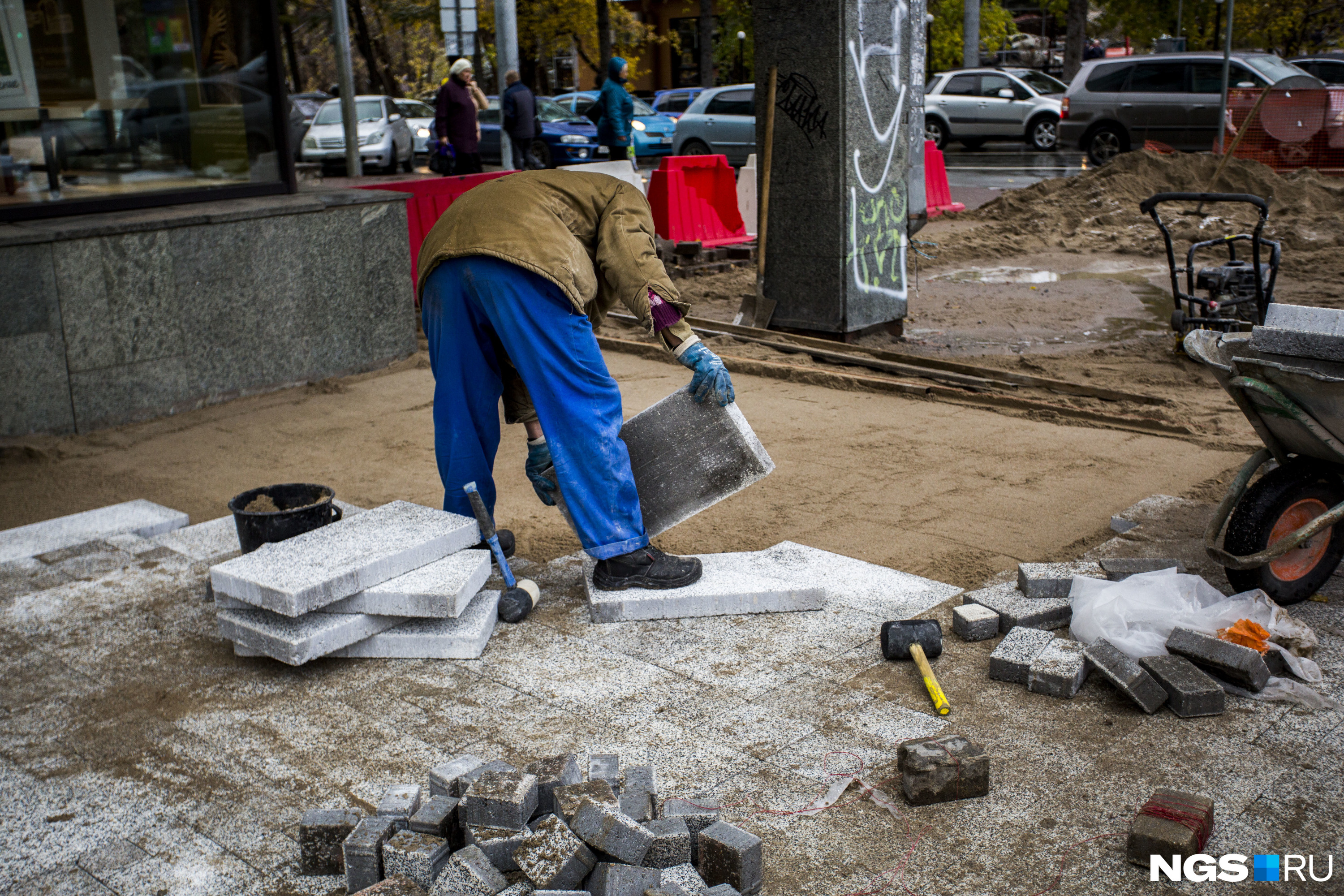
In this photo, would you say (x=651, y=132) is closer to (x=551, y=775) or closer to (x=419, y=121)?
(x=419, y=121)

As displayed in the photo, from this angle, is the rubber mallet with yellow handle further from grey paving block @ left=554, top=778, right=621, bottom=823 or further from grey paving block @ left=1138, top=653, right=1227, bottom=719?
grey paving block @ left=554, top=778, right=621, bottom=823

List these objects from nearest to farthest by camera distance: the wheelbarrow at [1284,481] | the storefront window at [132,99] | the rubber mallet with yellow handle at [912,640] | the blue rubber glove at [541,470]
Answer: the rubber mallet with yellow handle at [912,640] → the wheelbarrow at [1284,481] → the blue rubber glove at [541,470] → the storefront window at [132,99]

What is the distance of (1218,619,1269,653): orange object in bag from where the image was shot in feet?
11.8

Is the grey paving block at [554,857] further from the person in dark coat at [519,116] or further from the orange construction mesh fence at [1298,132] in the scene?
the orange construction mesh fence at [1298,132]

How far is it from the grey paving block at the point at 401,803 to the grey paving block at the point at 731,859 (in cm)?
69

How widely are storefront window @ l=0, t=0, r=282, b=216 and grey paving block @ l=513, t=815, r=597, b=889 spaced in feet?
20.2

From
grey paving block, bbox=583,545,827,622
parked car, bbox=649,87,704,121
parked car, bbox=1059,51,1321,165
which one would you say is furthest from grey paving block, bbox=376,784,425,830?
parked car, bbox=649,87,704,121

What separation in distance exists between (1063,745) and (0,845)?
9.04 feet

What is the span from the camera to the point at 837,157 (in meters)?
8.41

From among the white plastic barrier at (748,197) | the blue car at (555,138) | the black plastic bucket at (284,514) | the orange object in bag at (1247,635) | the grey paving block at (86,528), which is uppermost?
the blue car at (555,138)

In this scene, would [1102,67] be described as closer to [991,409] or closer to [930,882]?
[991,409]

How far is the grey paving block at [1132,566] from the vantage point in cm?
414

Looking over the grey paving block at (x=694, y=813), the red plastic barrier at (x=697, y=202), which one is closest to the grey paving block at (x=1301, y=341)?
the grey paving block at (x=694, y=813)

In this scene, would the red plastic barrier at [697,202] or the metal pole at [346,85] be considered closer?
the red plastic barrier at [697,202]
